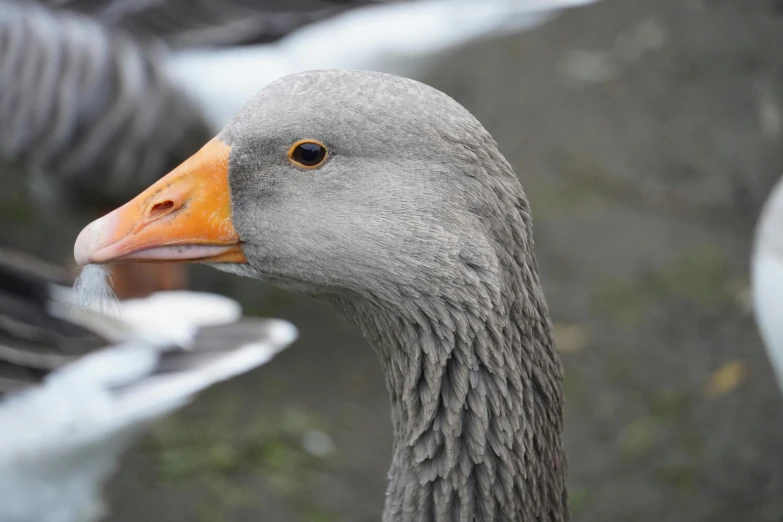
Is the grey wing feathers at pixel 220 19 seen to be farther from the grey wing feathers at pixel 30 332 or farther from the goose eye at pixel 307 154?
the goose eye at pixel 307 154

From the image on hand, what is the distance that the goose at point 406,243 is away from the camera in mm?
1936

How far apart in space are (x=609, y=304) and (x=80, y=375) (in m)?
2.92

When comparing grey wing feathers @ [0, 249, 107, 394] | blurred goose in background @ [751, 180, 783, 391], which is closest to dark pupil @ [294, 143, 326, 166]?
grey wing feathers @ [0, 249, 107, 394]

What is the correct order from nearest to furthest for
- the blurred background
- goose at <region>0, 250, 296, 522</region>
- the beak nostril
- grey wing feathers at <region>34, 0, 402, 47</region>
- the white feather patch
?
the beak nostril < the white feather patch < goose at <region>0, 250, 296, 522</region> < the blurred background < grey wing feathers at <region>34, 0, 402, 47</region>

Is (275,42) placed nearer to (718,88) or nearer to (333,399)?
(333,399)

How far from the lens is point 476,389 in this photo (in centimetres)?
205

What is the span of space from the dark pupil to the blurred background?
236cm

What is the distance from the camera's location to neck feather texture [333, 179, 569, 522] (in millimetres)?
2000

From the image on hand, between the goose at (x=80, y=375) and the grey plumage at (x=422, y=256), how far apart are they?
1012 millimetres

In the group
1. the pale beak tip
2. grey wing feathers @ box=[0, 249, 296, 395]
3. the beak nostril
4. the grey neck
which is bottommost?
the grey neck

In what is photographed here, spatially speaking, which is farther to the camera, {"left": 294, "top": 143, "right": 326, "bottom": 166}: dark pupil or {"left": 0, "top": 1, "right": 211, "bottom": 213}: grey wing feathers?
{"left": 0, "top": 1, "right": 211, "bottom": 213}: grey wing feathers

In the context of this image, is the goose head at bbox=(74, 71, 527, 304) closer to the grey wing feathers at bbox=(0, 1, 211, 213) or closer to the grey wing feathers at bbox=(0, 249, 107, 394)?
the grey wing feathers at bbox=(0, 249, 107, 394)

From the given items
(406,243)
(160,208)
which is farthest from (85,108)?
(406,243)

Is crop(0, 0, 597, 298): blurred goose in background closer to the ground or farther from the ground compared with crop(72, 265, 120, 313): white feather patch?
farther from the ground
